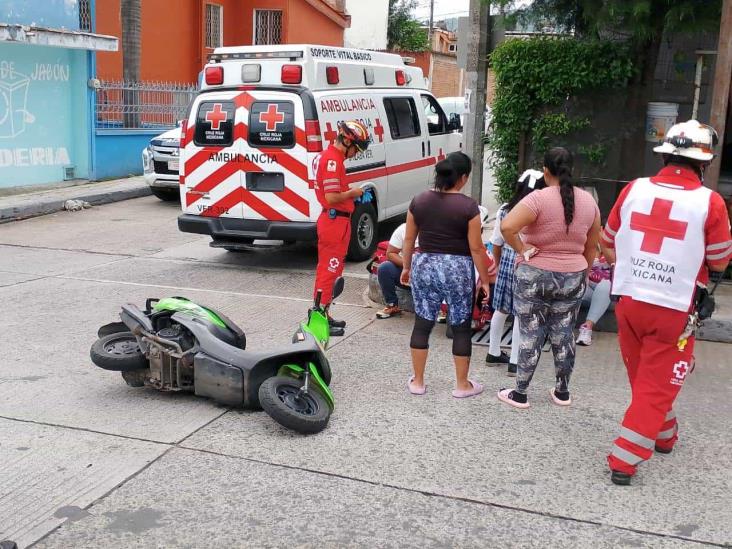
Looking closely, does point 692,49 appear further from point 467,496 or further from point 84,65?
point 84,65

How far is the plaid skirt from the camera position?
6082 millimetres

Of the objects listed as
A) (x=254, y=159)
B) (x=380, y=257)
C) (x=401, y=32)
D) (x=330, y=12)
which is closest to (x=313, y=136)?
(x=254, y=159)

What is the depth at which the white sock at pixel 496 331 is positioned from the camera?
6.26 m

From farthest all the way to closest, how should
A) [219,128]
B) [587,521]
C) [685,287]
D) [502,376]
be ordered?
[219,128]
[502,376]
[685,287]
[587,521]

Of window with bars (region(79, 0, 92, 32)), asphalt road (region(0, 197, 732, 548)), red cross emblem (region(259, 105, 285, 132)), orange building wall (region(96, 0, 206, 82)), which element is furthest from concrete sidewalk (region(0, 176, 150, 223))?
asphalt road (region(0, 197, 732, 548))

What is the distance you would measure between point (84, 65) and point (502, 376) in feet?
41.4

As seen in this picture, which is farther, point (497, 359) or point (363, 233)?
point (363, 233)

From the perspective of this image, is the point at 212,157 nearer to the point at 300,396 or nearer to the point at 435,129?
the point at 435,129

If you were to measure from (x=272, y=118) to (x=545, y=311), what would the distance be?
481 cm

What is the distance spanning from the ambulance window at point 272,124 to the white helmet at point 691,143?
535cm

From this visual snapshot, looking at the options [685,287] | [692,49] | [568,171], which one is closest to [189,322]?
[568,171]

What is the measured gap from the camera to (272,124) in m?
9.14

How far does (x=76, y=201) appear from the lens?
14.2 meters

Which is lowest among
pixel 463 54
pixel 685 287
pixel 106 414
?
pixel 106 414
